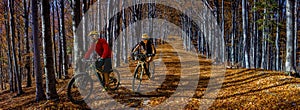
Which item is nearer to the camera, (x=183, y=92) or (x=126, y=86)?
(x=183, y=92)

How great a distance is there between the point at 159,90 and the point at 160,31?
57319 millimetres

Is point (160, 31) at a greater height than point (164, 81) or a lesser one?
greater

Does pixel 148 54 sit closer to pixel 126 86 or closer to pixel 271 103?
pixel 126 86

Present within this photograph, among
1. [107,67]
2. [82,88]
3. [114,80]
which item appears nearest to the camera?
[82,88]

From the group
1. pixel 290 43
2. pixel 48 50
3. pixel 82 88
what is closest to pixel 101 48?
pixel 82 88

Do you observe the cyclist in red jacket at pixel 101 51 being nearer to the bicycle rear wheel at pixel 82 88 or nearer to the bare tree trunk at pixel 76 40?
the bicycle rear wheel at pixel 82 88

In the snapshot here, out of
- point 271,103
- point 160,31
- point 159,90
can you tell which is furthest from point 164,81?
point 160,31

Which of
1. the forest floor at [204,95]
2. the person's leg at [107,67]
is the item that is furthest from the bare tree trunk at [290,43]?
the person's leg at [107,67]

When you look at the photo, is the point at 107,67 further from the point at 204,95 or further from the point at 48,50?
the point at 204,95

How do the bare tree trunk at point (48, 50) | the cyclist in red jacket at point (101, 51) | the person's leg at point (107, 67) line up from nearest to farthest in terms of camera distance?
the bare tree trunk at point (48, 50), the cyclist in red jacket at point (101, 51), the person's leg at point (107, 67)

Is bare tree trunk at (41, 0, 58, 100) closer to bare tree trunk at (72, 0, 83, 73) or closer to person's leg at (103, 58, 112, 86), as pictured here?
person's leg at (103, 58, 112, 86)

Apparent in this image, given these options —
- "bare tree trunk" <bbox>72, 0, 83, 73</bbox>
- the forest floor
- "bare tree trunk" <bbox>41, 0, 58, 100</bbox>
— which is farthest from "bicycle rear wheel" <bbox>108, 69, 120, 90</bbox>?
"bare tree trunk" <bbox>41, 0, 58, 100</bbox>

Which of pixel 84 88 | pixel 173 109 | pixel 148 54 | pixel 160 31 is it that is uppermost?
pixel 160 31

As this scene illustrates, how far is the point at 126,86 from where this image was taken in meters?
10.2
